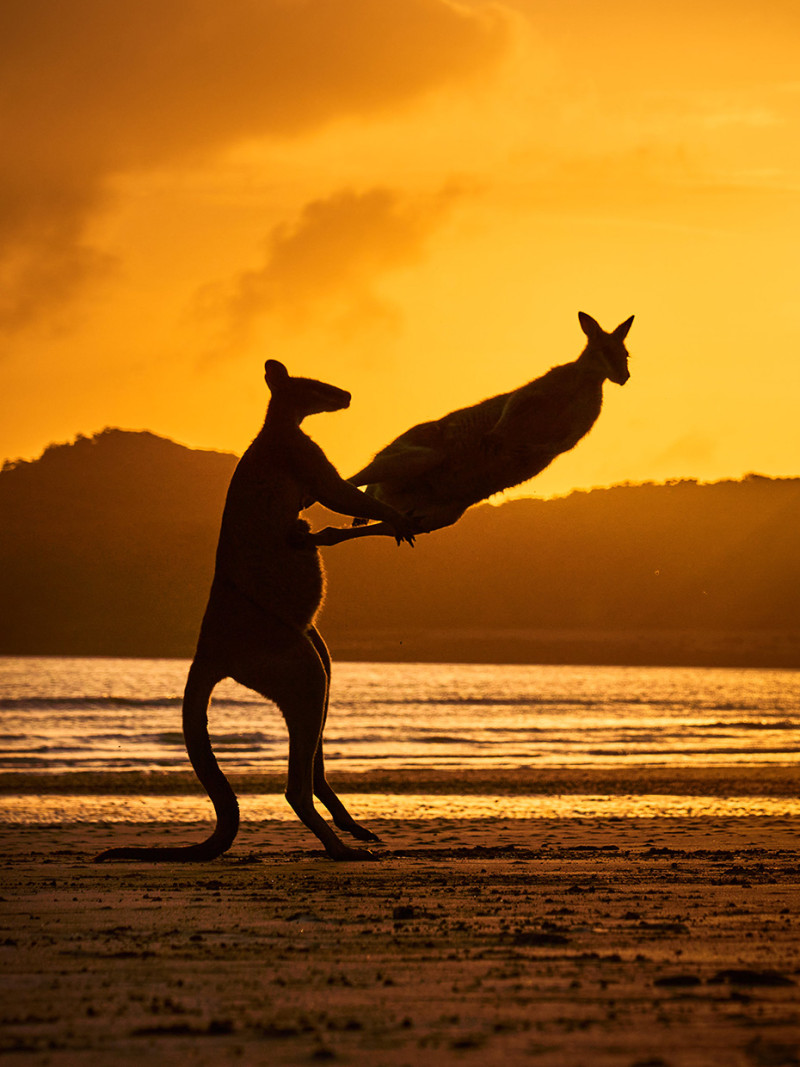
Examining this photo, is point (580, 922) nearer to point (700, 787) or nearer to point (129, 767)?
point (700, 787)

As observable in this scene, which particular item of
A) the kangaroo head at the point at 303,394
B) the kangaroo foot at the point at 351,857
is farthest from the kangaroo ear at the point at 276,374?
the kangaroo foot at the point at 351,857

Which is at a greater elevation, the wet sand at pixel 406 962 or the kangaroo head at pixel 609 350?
the kangaroo head at pixel 609 350

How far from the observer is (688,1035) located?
12.3 ft

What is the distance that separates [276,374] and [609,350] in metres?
2.40

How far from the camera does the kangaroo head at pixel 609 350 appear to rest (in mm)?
7496

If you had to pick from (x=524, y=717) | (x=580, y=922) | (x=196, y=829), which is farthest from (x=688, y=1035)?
(x=524, y=717)

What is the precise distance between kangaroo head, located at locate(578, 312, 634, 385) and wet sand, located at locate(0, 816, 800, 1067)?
9.65 feet

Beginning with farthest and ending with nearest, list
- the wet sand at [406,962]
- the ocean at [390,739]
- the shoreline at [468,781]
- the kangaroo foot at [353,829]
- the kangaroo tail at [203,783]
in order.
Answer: the shoreline at [468,781] → the ocean at [390,739] → the kangaroo foot at [353,829] → the kangaroo tail at [203,783] → the wet sand at [406,962]

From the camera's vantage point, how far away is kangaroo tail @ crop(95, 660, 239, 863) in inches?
348

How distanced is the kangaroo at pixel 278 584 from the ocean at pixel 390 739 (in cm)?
662

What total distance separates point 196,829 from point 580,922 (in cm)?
852

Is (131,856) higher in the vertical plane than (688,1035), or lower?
lower

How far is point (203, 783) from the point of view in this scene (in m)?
8.88

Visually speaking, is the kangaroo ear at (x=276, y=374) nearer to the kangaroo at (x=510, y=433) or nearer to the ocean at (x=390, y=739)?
the kangaroo at (x=510, y=433)
